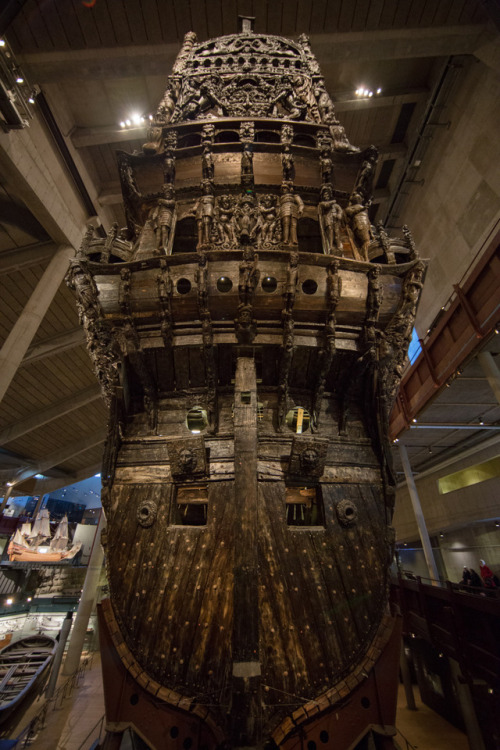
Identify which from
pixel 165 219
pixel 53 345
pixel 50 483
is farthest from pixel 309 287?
pixel 50 483

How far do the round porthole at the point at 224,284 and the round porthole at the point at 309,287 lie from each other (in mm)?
973

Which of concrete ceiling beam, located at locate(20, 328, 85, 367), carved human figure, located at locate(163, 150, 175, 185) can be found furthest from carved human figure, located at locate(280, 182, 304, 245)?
concrete ceiling beam, located at locate(20, 328, 85, 367)

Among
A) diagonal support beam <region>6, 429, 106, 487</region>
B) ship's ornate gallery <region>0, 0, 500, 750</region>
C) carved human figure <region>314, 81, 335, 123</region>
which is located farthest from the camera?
diagonal support beam <region>6, 429, 106, 487</region>

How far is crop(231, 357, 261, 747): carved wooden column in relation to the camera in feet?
7.68

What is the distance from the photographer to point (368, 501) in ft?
12.4

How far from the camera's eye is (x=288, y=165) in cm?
506

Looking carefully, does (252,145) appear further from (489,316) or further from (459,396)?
(459,396)

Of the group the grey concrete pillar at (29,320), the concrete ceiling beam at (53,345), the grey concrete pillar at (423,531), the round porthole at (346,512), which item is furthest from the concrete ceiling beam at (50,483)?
the round porthole at (346,512)

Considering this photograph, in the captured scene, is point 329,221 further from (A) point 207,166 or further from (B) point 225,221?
(A) point 207,166

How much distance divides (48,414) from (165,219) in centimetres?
1298

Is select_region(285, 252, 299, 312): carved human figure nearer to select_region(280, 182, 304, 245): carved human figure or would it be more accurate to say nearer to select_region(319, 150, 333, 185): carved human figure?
select_region(280, 182, 304, 245): carved human figure

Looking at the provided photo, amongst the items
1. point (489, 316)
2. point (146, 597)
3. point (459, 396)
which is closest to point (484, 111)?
point (489, 316)

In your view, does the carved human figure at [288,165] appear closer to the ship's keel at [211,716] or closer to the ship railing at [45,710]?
the ship's keel at [211,716]

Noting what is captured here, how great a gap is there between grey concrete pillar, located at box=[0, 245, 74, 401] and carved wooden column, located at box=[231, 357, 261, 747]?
557cm
